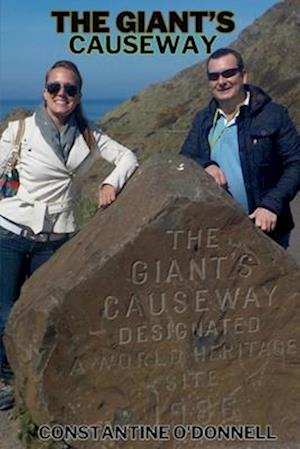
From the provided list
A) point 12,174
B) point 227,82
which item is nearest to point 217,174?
point 227,82

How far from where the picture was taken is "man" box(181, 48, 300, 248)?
5117mm

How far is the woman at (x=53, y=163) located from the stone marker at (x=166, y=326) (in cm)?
13

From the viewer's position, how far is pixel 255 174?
5.14m

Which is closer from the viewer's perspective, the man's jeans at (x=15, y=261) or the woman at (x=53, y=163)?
the woman at (x=53, y=163)

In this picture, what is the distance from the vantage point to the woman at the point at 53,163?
16.7 ft

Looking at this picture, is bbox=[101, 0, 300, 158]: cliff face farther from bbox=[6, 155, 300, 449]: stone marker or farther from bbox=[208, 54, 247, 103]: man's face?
bbox=[6, 155, 300, 449]: stone marker

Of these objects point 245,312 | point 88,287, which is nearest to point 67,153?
point 88,287

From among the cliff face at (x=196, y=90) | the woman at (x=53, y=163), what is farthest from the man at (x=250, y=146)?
the cliff face at (x=196, y=90)

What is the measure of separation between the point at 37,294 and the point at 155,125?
1081cm

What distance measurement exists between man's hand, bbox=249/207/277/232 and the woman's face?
973mm

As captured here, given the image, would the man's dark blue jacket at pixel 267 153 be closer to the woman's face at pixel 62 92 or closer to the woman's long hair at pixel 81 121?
the woman's long hair at pixel 81 121

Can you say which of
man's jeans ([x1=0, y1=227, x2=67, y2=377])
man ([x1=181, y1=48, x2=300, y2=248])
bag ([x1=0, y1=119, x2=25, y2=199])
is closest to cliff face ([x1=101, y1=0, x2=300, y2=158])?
man's jeans ([x1=0, y1=227, x2=67, y2=377])

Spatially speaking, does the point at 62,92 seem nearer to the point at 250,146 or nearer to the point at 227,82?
the point at 227,82

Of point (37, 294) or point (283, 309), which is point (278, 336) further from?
point (37, 294)
